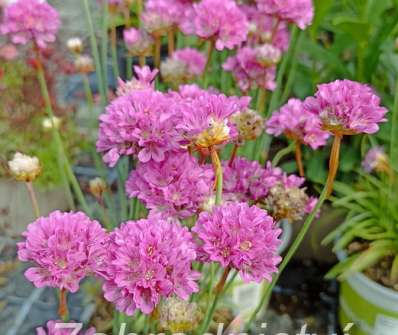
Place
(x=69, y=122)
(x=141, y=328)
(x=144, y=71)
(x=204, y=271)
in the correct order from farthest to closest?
(x=69, y=122), (x=204, y=271), (x=141, y=328), (x=144, y=71)

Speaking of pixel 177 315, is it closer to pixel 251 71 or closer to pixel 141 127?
pixel 141 127

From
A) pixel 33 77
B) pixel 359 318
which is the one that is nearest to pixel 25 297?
pixel 33 77

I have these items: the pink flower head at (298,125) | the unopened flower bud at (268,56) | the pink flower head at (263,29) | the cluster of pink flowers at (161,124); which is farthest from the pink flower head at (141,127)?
the pink flower head at (263,29)

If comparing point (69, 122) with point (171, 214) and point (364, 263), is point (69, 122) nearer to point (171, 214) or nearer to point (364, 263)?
point (364, 263)

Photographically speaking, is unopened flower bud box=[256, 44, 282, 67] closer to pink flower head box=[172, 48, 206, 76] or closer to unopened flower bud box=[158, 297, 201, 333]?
pink flower head box=[172, 48, 206, 76]

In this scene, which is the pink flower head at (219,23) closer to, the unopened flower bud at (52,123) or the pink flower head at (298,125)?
the pink flower head at (298,125)
